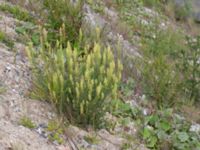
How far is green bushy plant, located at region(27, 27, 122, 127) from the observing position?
9.68 feet

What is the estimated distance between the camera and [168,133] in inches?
143

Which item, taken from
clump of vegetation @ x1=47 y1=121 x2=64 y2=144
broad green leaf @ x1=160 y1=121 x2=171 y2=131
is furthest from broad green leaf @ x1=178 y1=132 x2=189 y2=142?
clump of vegetation @ x1=47 y1=121 x2=64 y2=144

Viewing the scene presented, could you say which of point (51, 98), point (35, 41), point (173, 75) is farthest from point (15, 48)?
point (173, 75)

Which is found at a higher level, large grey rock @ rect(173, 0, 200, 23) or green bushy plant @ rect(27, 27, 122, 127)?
green bushy plant @ rect(27, 27, 122, 127)

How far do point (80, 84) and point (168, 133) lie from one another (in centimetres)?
113

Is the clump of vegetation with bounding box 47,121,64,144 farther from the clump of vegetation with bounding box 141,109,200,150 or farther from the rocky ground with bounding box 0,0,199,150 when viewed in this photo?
the clump of vegetation with bounding box 141,109,200,150

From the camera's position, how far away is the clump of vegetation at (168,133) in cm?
344

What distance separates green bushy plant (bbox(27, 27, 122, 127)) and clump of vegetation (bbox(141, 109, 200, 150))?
56 centimetres

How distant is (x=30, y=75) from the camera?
3488mm

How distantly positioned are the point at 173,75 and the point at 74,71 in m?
1.62

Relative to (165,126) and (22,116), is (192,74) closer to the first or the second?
(165,126)

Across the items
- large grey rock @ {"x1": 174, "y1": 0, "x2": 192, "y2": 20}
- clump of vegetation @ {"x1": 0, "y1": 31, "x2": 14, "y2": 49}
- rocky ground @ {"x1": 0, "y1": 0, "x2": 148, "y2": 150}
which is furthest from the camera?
large grey rock @ {"x1": 174, "y1": 0, "x2": 192, "y2": 20}

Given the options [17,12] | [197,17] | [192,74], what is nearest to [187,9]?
[197,17]

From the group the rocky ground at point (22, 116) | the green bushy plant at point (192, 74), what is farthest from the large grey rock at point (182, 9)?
the rocky ground at point (22, 116)
